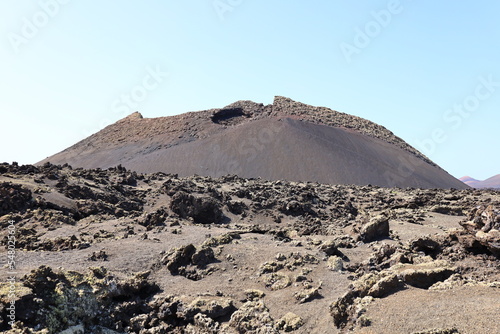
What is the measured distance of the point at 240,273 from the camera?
10883 millimetres

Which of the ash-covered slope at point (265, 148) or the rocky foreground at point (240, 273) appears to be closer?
the rocky foreground at point (240, 273)

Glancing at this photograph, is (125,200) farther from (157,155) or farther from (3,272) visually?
(157,155)

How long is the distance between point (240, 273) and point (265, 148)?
32330 mm

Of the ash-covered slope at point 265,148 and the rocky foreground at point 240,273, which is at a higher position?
the ash-covered slope at point 265,148

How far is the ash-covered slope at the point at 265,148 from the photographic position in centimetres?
4006

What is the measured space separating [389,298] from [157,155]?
127 feet

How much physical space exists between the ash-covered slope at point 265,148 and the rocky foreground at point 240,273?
2148 centimetres

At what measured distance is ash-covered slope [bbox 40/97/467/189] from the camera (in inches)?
1577

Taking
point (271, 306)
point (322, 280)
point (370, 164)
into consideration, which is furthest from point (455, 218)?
point (370, 164)

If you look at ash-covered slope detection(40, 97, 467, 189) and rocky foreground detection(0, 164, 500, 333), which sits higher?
ash-covered slope detection(40, 97, 467, 189)

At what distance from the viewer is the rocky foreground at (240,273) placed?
7.04 meters

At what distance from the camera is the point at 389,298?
7.07m

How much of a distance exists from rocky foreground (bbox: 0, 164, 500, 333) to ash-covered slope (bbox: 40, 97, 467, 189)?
70.5 feet

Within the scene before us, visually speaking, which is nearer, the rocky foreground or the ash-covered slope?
the rocky foreground
